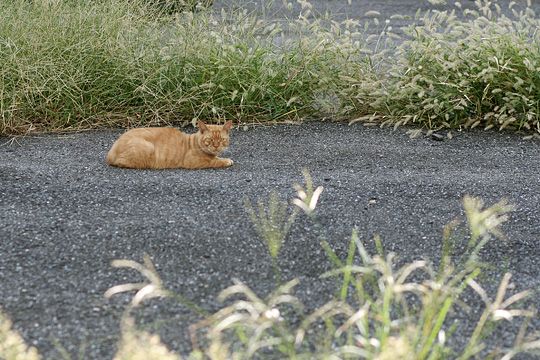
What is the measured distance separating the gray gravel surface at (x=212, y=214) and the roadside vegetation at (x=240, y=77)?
234 millimetres

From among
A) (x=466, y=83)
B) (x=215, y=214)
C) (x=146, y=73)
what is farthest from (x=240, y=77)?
(x=215, y=214)

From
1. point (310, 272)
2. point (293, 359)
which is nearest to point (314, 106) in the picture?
point (310, 272)

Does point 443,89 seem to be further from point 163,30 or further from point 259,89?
point 163,30

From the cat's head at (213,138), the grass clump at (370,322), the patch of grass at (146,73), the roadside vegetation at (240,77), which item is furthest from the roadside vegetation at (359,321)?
the patch of grass at (146,73)

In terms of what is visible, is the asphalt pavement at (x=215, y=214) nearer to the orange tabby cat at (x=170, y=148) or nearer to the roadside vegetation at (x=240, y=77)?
the orange tabby cat at (x=170, y=148)

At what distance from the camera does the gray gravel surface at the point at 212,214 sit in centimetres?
320

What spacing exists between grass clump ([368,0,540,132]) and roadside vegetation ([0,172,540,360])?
2.52 m

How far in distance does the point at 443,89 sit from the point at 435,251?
257 centimetres

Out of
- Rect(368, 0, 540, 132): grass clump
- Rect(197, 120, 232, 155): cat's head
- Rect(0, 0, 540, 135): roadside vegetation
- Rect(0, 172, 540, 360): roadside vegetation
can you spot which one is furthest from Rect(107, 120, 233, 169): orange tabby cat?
Rect(0, 172, 540, 360): roadside vegetation

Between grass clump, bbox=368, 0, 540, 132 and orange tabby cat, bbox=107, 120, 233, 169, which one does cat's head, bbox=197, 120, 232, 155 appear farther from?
grass clump, bbox=368, 0, 540, 132

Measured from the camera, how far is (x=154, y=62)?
20.8 ft

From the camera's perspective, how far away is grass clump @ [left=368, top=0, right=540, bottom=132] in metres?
5.96

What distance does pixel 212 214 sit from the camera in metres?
4.20

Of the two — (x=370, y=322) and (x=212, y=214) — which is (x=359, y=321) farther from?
(x=212, y=214)
